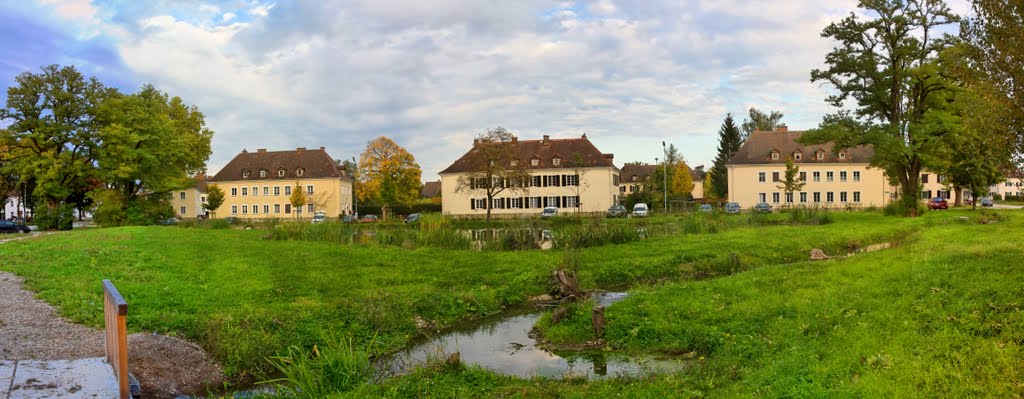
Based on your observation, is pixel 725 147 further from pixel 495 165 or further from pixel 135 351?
pixel 135 351

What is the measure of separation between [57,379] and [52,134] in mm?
46976

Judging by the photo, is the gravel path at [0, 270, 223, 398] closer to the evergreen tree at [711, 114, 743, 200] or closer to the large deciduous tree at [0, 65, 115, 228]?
the large deciduous tree at [0, 65, 115, 228]

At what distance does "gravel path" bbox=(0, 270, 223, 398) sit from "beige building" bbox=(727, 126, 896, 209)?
70496 mm

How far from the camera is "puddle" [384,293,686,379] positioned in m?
9.59

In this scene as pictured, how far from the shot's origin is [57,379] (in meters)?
7.32

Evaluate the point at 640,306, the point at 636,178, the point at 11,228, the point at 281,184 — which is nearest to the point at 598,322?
the point at 640,306

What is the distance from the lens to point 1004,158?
10.5 meters

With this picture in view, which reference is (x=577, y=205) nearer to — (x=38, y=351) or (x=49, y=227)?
(x=49, y=227)

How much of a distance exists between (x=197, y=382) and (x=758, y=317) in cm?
898

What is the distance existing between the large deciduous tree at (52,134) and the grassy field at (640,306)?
961 inches

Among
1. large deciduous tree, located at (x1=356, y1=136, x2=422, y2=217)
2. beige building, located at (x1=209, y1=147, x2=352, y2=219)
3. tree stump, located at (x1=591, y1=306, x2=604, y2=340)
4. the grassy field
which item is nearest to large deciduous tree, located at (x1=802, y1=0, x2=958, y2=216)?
the grassy field

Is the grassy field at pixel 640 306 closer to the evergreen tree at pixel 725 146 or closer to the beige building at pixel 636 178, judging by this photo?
the evergreen tree at pixel 725 146

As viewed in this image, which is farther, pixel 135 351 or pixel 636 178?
pixel 636 178

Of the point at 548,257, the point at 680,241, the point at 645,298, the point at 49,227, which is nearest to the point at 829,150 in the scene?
the point at 680,241
